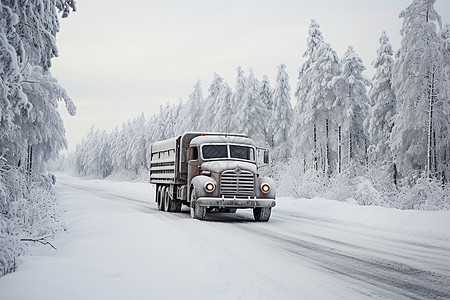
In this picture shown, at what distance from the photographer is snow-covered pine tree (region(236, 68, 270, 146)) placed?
152 feet

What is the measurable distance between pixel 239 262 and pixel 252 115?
40170mm

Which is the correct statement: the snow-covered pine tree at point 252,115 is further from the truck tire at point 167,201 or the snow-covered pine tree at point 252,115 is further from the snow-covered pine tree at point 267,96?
the truck tire at point 167,201

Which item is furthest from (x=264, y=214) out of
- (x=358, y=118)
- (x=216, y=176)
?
(x=358, y=118)

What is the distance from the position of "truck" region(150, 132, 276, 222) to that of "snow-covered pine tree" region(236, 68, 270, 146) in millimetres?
29346

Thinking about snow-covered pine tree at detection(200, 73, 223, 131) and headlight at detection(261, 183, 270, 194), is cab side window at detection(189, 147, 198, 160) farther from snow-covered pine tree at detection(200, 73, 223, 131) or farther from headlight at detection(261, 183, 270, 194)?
snow-covered pine tree at detection(200, 73, 223, 131)

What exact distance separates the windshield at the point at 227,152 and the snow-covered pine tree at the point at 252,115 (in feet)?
102

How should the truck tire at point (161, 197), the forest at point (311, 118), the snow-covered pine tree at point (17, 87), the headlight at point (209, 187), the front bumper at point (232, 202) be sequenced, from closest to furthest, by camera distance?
the snow-covered pine tree at point (17, 87) < the forest at point (311, 118) < the front bumper at point (232, 202) < the headlight at point (209, 187) < the truck tire at point (161, 197)

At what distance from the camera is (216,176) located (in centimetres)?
1369

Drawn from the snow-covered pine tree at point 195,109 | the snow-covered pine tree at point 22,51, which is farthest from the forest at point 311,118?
the snow-covered pine tree at point 195,109

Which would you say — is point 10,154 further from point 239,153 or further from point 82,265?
point 239,153

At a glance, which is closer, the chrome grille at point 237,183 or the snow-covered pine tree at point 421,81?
the chrome grille at point 237,183

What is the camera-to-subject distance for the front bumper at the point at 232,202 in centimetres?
1329

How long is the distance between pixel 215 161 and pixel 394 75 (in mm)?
17778

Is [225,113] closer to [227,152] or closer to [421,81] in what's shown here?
[421,81]
